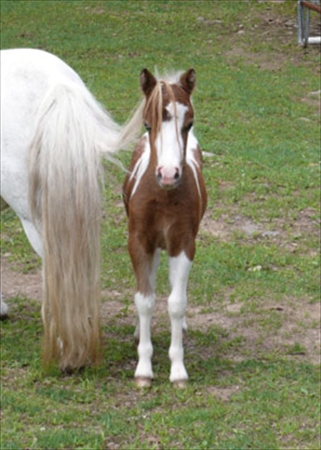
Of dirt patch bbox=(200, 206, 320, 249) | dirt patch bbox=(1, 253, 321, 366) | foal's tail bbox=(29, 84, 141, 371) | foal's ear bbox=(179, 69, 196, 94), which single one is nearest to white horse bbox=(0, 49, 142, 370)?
foal's tail bbox=(29, 84, 141, 371)

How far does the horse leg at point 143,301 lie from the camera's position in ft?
15.9

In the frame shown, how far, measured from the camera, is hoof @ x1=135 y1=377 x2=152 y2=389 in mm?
4840

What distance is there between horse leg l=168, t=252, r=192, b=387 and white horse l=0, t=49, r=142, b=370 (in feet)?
1.36

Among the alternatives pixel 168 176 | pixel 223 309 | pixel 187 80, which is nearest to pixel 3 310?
pixel 223 309

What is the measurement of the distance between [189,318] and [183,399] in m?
1.23

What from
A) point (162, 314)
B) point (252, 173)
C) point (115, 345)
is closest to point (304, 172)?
point (252, 173)

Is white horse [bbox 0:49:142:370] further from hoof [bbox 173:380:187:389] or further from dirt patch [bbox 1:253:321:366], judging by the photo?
dirt patch [bbox 1:253:321:366]

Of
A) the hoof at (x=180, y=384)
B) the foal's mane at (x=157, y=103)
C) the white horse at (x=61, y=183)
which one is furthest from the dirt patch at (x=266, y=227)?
the foal's mane at (x=157, y=103)

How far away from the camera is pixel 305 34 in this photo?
47.3 ft

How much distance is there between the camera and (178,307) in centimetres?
488

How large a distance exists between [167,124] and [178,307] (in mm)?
981

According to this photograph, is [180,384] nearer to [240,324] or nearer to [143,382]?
[143,382]

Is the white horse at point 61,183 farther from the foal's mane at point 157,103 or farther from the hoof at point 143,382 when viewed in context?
the hoof at point 143,382

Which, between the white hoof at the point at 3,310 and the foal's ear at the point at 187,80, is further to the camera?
the white hoof at the point at 3,310
